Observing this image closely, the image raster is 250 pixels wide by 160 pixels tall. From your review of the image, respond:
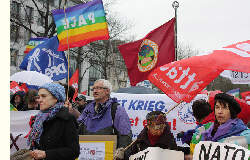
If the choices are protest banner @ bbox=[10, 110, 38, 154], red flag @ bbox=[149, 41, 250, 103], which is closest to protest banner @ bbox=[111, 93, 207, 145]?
protest banner @ bbox=[10, 110, 38, 154]

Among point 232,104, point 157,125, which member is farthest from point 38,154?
point 232,104

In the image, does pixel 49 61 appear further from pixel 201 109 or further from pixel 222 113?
pixel 222 113

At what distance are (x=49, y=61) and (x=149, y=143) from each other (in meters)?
4.03

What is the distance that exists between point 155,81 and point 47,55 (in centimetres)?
408

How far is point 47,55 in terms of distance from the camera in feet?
23.2

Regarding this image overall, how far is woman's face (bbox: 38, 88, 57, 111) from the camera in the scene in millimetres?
3166

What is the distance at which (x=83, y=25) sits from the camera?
5879 millimetres

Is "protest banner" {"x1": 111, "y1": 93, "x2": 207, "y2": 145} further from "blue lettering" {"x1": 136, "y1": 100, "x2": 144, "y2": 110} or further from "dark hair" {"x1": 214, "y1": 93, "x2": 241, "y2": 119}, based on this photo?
"dark hair" {"x1": 214, "y1": 93, "x2": 241, "y2": 119}

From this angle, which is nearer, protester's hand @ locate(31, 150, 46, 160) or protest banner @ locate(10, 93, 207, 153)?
protester's hand @ locate(31, 150, 46, 160)

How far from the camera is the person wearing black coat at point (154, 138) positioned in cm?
362

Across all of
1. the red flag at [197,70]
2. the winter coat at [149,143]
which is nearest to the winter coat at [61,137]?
the winter coat at [149,143]

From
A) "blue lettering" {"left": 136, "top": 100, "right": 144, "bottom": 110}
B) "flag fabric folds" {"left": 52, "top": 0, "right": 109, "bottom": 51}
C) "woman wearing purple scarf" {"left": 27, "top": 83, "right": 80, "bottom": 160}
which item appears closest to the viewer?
"woman wearing purple scarf" {"left": 27, "top": 83, "right": 80, "bottom": 160}

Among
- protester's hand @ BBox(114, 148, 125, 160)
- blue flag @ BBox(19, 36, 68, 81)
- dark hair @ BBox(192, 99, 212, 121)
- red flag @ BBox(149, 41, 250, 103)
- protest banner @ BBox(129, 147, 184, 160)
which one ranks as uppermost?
blue flag @ BBox(19, 36, 68, 81)
